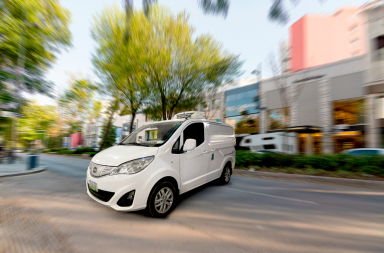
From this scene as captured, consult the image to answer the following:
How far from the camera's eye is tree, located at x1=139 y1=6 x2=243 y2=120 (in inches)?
437

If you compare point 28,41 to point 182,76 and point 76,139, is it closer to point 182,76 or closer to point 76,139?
point 182,76

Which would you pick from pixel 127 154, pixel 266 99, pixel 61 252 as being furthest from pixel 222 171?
pixel 266 99

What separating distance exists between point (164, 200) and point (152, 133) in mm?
1653

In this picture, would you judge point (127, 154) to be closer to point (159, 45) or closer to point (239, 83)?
point (159, 45)

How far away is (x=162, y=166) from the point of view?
128 inches

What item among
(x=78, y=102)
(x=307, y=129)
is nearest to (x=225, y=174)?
(x=307, y=129)

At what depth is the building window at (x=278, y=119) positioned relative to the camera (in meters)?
16.9

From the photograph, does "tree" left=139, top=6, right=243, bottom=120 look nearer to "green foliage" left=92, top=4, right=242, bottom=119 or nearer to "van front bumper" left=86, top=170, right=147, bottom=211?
"green foliage" left=92, top=4, right=242, bottom=119

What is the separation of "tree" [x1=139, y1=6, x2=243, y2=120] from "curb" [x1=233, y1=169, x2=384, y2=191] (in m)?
7.48

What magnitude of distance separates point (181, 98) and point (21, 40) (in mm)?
10505

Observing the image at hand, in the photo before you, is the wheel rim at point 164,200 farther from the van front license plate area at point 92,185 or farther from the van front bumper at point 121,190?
the van front license plate area at point 92,185

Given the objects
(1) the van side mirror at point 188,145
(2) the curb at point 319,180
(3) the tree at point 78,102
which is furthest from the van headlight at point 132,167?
(3) the tree at point 78,102

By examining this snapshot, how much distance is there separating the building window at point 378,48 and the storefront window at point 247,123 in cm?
971

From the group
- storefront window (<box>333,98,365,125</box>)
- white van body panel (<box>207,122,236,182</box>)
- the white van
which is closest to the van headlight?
the white van
